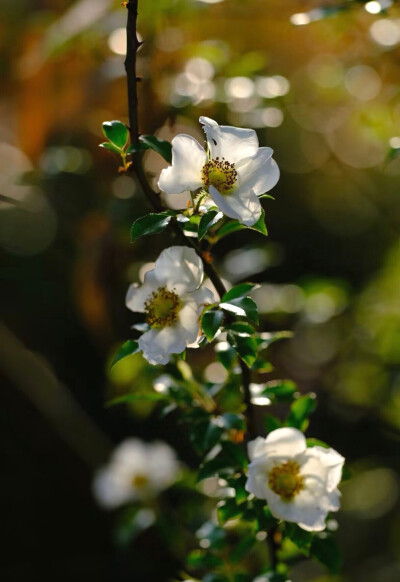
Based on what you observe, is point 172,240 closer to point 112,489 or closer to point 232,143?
point 112,489

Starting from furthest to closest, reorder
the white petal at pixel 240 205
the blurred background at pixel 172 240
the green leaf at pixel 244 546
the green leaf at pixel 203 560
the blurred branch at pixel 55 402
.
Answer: the blurred branch at pixel 55 402, the blurred background at pixel 172 240, the green leaf at pixel 203 560, the green leaf at pixel 244 546, the white petal at pixel 240 205

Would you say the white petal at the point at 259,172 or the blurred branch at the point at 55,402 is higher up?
the white petal at the point at 259,172

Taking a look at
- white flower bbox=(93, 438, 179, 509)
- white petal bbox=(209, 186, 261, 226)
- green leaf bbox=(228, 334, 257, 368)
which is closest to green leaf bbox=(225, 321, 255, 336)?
green leaf bbox=(228, 334, 257, 368)

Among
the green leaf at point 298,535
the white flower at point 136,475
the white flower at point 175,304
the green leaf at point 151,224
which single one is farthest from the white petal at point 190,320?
the white flower at point 136,475

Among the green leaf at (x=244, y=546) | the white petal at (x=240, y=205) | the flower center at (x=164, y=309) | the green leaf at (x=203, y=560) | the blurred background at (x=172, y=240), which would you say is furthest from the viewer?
the blurred background at (x=172, y=240)

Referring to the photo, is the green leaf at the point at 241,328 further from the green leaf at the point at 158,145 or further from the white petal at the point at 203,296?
the green leaf at the point at 158,145

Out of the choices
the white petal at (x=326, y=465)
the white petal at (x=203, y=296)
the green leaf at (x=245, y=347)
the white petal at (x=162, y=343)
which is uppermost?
the white petal at (x=203, y=296)

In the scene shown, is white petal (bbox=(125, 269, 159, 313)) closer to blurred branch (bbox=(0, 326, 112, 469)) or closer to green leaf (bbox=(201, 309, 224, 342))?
green leaf (bbox=(201, 309, 224, 342))
